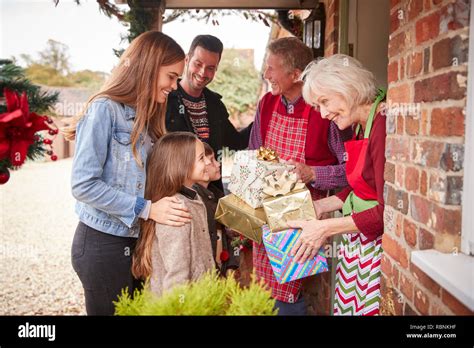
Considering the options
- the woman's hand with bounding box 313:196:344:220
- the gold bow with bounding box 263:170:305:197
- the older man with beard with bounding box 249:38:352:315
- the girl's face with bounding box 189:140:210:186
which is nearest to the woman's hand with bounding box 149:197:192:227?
the girl's face with bounding box 189:140:210:186

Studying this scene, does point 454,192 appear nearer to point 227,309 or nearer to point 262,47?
point 227,309

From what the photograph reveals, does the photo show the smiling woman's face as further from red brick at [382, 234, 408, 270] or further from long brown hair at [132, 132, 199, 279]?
long brown hair at [132, 132, 199, 279]

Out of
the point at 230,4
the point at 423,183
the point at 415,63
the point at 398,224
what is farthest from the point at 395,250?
the point at 230,4

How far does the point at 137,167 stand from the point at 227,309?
0.61m

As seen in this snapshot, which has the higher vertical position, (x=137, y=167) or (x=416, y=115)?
(x=416, y=115)

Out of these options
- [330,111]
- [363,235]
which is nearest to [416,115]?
A: [330,111]

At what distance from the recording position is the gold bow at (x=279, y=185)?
1.89 m

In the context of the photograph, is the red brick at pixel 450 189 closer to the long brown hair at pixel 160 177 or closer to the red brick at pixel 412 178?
the red brick at pixel 412 178

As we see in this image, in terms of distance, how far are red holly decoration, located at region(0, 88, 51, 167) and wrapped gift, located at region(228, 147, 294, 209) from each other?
70 centimetres

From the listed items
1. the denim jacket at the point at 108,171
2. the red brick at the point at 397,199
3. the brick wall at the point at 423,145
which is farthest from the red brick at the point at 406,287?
the denim jacket at the point at 108,171

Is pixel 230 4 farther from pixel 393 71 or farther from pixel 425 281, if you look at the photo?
pixel 425 281

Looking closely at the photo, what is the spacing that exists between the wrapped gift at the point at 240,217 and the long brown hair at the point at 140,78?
0.37 metres

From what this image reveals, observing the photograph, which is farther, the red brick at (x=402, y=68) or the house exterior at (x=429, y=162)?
the red brick at (x=402, y=68)

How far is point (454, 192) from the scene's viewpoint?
1.50 meters
